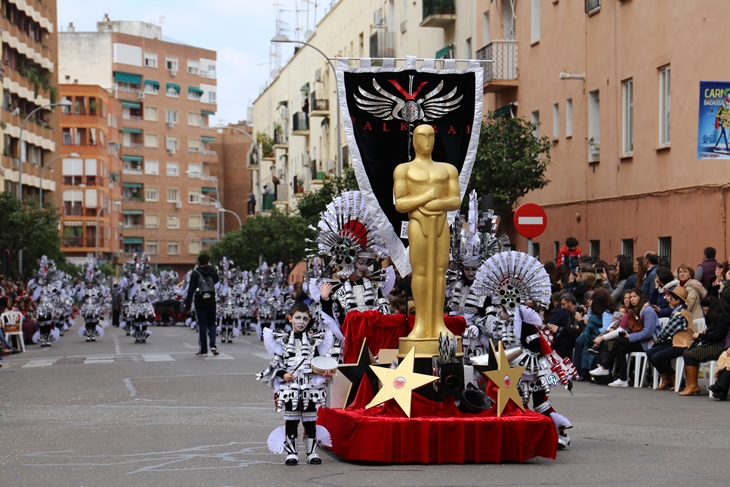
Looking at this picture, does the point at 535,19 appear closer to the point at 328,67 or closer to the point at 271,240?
the point at 271,240

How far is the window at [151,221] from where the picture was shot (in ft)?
429

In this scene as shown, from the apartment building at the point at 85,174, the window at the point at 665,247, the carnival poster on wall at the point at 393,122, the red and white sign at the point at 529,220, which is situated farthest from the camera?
the apartment building at the point at 85,174

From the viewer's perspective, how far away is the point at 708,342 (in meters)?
17.7

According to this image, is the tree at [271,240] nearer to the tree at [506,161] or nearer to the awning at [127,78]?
the tree at [506,161]

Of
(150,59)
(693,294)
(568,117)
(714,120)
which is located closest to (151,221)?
(150,59)

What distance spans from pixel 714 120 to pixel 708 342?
3560 millimetres

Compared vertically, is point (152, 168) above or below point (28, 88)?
below

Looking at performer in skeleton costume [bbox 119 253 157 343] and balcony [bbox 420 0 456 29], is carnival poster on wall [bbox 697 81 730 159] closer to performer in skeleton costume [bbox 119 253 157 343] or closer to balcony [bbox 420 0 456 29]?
performer in skeleton costume [bbox 119 253 157 343]

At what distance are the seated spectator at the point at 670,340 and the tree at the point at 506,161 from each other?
526 inches

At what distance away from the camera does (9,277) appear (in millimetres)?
55188

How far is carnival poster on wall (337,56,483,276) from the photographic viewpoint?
13438mm

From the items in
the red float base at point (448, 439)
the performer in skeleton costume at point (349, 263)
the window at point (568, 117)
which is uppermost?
the window at point (568, 117)

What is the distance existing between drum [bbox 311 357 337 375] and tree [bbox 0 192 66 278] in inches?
1647

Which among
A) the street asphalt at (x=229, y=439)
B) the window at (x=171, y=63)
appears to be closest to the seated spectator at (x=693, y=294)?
the street asphalt at (x=229, y=439)
